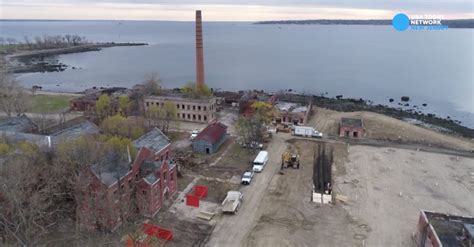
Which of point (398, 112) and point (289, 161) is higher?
point (398, 112)

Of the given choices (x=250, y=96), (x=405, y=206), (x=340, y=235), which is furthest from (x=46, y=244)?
(x=250, y=96)

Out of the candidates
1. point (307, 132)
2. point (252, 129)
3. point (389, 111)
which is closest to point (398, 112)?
point (389, 111)

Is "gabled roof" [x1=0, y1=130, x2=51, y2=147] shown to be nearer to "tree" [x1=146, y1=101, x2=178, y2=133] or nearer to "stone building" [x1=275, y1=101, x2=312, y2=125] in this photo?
"tree" [x1=146, y1=101, x2=178, y2=133]

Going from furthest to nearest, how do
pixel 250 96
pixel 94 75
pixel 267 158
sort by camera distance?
pixel 94 75
pixel 250 96
pixel 267 158

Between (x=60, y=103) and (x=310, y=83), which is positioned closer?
(x=60, y=103)

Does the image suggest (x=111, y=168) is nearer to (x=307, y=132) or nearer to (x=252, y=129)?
(x=252, y=129)

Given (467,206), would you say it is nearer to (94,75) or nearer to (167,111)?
(167,111)

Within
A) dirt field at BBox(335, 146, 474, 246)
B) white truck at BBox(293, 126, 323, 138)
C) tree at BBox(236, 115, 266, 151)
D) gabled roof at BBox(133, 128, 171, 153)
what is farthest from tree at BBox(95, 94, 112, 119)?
dirt field at BBox(335, 146, 474, 246)
